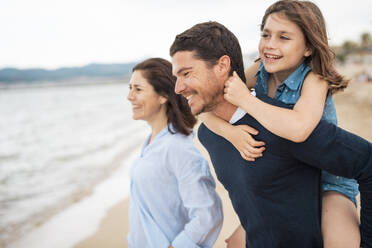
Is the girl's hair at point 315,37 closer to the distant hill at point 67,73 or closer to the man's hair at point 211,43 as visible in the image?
the man's hair at point 211,43

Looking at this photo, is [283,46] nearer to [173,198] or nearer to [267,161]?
[267,161]

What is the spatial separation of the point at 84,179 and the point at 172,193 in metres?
6.94

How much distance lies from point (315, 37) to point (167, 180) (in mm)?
1501

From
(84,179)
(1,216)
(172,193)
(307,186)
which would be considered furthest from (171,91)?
(84,179)

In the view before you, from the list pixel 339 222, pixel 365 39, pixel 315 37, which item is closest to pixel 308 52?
pixel 315 37

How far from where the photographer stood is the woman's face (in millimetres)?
2770

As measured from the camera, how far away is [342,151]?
135 centimetres

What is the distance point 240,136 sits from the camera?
1648mm

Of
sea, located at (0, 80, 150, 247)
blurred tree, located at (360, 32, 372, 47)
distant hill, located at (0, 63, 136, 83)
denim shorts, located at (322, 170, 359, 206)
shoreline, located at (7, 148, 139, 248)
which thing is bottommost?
distant hill, located at (0, 63, 136, 83)

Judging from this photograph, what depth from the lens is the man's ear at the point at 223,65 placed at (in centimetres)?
186

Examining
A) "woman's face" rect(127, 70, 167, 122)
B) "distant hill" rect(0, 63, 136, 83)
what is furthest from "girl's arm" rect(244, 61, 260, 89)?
"distant hill" rect(0, 63, 136, 83)

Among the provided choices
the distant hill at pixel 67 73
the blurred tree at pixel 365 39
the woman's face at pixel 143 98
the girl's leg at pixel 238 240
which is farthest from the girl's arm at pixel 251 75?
the distant hill at pixel 67 73

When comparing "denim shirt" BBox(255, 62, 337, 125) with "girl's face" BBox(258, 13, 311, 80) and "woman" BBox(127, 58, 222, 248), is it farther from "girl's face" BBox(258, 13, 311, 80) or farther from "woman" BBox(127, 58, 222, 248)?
"woman" BBox(127, 58, 222, 248)

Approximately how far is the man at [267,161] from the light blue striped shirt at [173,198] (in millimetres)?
423
